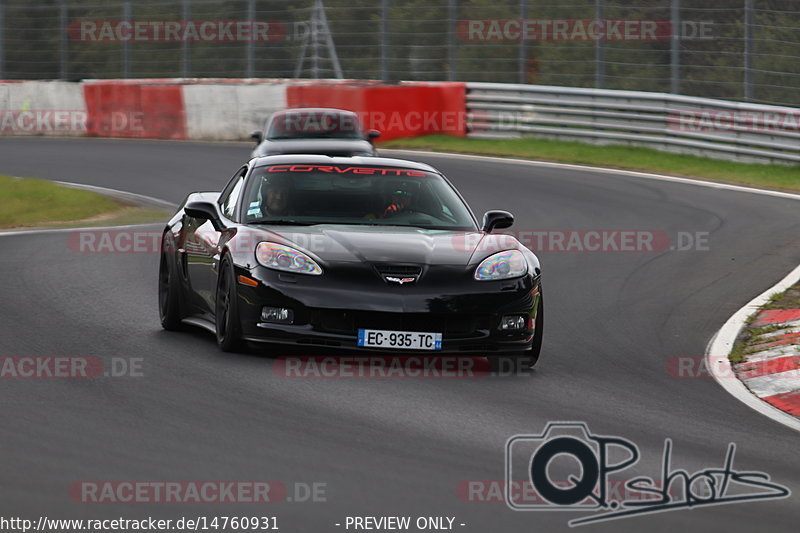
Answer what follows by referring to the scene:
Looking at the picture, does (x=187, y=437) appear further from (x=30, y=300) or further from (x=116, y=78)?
(x=116, y=78)

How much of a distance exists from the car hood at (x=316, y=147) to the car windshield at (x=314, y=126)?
2.83ft

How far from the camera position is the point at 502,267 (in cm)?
893

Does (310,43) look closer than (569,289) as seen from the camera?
No

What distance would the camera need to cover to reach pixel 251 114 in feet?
97.2

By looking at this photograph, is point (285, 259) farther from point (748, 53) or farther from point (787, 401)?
point (748, 53)

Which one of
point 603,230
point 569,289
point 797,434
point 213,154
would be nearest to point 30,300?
point 569,289

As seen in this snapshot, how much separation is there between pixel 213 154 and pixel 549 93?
6.32 meters
